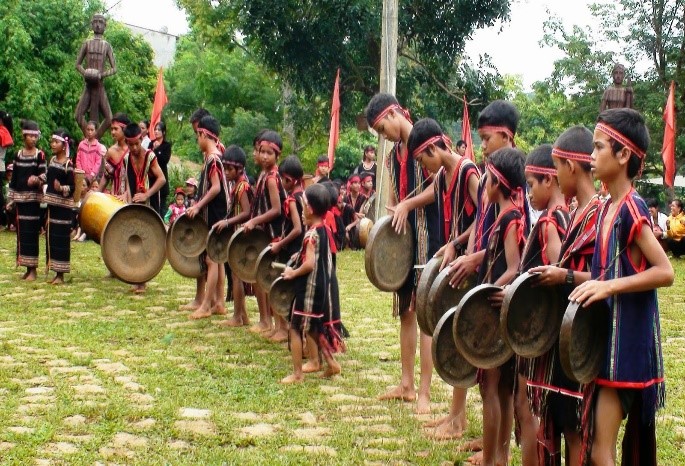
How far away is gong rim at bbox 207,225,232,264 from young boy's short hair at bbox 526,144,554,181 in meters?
5.14

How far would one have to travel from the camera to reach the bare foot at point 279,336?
8.51m

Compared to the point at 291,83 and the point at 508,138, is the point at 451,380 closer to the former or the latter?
the point at 508,138

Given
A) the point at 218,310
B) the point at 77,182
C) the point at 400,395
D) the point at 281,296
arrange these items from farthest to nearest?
the point at 77,182, the point at 218,310, the point at 281,296, the point at 400,395

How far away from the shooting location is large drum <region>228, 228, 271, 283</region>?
878 centimetres

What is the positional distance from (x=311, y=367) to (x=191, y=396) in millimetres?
1192

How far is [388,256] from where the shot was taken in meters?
6.14

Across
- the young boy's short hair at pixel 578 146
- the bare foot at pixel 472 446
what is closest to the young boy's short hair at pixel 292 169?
the bare foot at pixel 472 446

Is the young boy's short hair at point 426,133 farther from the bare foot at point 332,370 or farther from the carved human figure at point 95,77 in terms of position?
the carved human figure at point 95,77

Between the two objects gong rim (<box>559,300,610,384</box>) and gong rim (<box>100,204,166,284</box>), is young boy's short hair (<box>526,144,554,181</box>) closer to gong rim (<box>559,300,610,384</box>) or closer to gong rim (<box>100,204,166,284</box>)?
gong rim (<box>559,300,610,384</box>)

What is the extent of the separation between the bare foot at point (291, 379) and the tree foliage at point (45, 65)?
1648cm

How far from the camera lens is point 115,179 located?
37.0ft

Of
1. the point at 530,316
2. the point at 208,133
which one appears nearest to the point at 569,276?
the point at 530,316

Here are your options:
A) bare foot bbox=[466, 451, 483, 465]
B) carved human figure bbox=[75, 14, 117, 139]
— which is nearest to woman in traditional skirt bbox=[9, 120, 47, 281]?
carved human figure bbox=[75, 14, 117, 139]

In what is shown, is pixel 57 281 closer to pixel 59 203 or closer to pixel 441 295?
pixel 59 203
